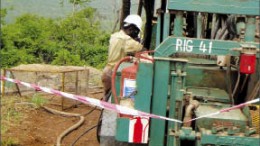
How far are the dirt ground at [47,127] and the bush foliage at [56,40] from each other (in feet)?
39.4

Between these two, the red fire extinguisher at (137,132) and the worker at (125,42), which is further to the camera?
the worker at (125,42)

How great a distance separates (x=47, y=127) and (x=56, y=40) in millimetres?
17595

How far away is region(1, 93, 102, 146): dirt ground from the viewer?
697 centimetres

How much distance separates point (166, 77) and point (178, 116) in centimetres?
41

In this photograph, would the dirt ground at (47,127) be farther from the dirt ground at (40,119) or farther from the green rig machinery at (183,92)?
the green rig machinery at (183,92)

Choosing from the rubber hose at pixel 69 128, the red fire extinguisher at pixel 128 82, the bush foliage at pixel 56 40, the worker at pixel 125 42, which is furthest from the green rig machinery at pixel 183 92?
the bush foliage at pixel 56 40

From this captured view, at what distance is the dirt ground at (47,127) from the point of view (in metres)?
6.97

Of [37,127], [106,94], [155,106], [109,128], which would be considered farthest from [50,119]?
[155,106]

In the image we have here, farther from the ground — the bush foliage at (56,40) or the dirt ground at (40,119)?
the bush foliage at (56,40)

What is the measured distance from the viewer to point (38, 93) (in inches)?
380

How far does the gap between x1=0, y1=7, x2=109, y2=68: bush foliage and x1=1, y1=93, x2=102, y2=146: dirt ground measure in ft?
39.4

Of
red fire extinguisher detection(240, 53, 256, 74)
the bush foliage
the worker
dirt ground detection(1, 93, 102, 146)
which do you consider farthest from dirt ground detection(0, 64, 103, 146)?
the bush foliage

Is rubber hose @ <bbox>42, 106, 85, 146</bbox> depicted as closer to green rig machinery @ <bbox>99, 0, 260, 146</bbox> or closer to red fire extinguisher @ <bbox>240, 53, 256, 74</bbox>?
green rig machinery @ <bbox>99, 0, 260, 146</bbox>

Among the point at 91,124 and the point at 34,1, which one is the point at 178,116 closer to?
the point at 91,124
